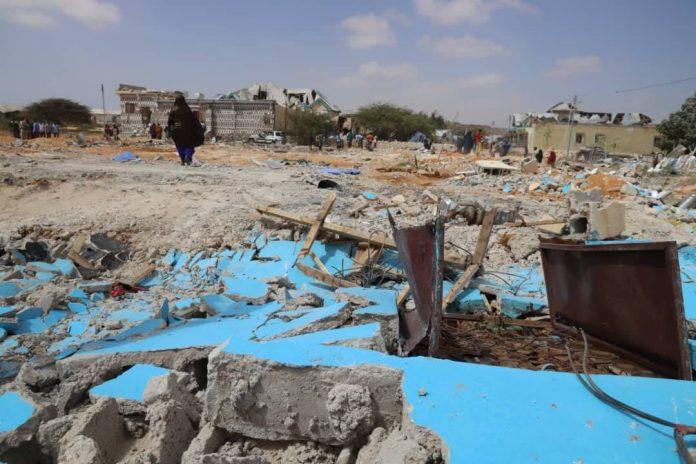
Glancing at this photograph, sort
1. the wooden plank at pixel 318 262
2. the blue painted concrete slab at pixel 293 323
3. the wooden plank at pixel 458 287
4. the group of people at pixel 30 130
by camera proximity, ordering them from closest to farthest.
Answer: the blue painted concrete slab at pixel 293 323 < the wooden plank at pixel 458 287 < the wooden plank at pixel 318 262 < the group of people at pixel 30 130

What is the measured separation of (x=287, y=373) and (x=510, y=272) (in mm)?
4077

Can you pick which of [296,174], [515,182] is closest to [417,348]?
[296,174]

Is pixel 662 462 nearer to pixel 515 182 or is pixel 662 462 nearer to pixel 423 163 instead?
pixel 515 182

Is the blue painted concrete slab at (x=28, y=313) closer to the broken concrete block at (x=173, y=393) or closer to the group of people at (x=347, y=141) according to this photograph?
the broken concrete block at (x=173, y=393)

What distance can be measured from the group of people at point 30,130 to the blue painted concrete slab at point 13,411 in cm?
2176

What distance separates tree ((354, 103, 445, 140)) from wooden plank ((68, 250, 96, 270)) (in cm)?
3521

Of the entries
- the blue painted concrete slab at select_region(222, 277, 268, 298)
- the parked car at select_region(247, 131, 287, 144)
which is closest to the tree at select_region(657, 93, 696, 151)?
the parked car at select_region(247, 131, 287, 144)

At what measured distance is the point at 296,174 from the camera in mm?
11180

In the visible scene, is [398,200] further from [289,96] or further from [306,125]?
[289,96]

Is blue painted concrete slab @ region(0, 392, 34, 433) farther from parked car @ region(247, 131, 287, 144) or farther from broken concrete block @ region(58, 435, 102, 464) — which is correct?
parked car @ region(247, 131, 287, 144)

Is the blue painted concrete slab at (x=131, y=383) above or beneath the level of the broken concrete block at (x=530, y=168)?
beneath

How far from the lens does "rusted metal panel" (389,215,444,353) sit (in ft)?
8.82

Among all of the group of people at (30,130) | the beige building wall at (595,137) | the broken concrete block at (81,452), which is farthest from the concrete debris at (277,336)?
the beige building wall at (595,137)

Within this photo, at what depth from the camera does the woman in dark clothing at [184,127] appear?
389 inches
